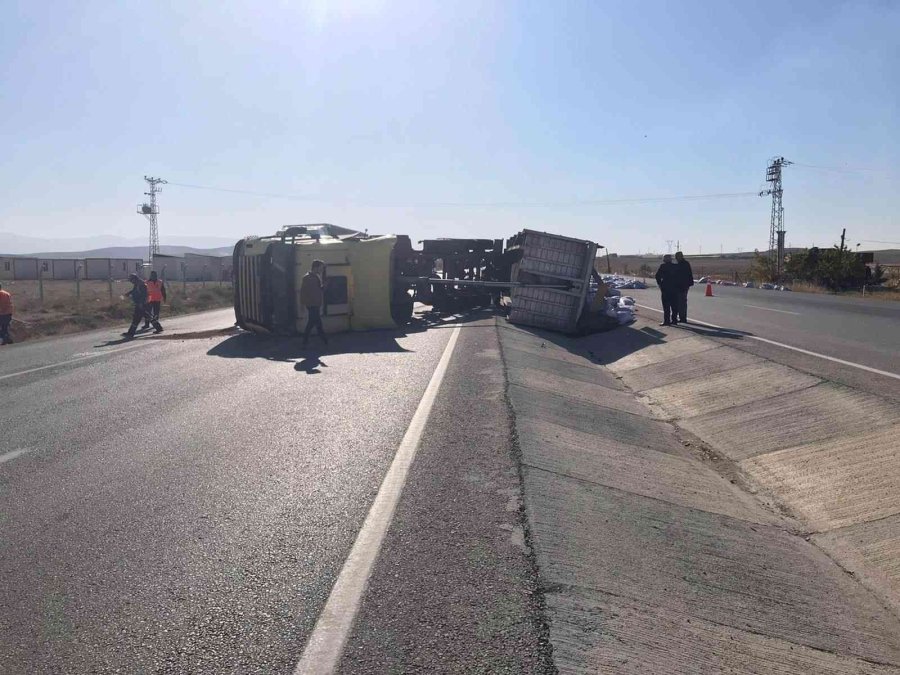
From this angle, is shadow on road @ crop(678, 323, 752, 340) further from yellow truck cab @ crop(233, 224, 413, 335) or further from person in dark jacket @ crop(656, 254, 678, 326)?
Answer: yellow truck cab @ crop(233, 224, 413, 335)

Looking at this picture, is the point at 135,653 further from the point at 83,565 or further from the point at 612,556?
the point at 612,556

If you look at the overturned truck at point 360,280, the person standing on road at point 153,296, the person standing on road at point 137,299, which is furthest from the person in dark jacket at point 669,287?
the person standing on road at point 153,296

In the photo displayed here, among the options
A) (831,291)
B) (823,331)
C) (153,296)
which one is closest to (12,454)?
(153,296)

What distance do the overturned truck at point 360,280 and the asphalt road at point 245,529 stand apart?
6.82 m

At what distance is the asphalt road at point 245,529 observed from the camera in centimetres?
381

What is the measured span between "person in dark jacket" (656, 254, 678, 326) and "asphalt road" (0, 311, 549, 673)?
8671 millimetres

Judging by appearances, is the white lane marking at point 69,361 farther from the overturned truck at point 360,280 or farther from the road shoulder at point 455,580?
the road shoulder at point 455,580

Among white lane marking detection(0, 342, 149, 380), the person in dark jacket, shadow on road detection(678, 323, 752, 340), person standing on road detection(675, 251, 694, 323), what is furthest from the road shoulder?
person standing on road detection(675, 251, 694, 323)

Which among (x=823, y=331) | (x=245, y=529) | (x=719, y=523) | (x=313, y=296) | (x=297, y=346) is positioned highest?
(x=313, y=296)

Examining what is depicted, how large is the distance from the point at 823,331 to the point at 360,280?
10.3 meters

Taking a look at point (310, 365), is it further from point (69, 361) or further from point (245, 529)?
point (245, 529)

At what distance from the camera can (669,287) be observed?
1855cm

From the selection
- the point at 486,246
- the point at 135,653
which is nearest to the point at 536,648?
the point at 135,653

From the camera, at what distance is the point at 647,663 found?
3684mm
